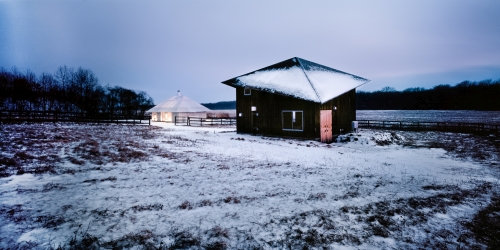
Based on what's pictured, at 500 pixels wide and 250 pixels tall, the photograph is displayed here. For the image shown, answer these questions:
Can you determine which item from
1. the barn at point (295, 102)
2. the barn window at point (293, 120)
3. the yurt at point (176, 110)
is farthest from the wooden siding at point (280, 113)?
the yurt at point (176, 110)

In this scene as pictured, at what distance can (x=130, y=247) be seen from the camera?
12.6 ft

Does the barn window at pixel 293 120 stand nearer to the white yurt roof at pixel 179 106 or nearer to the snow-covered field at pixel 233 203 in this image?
the snow-covered field at pixel 233 203

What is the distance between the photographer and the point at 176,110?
46.2 m

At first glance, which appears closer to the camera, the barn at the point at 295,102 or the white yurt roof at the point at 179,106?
the barn at the point at 295,102

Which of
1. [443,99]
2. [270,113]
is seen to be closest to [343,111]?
[270,113]

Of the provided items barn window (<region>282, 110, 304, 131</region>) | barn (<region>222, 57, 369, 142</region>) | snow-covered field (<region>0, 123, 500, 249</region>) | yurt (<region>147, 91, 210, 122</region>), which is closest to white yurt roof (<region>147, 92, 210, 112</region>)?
yurt (<region>147, 91, 210, 122</region>)

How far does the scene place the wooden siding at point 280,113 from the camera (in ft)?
62.6

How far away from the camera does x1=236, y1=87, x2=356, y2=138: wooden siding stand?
62.6ft

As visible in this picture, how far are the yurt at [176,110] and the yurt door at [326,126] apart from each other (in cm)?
3236

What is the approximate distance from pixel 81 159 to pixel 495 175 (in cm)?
1612

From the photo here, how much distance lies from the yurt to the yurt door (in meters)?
32.4

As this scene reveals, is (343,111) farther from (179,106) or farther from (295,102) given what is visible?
(179,106)

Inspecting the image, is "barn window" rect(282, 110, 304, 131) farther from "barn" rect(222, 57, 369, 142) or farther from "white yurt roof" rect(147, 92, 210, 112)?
"white yurt roof" rect(147, 92, 210, 112)

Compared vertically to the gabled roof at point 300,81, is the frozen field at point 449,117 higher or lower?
lower
